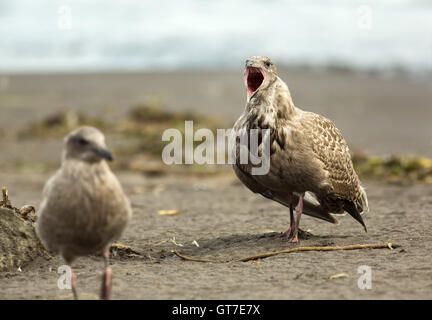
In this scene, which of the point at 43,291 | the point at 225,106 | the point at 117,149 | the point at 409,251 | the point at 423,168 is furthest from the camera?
the point at 225,106

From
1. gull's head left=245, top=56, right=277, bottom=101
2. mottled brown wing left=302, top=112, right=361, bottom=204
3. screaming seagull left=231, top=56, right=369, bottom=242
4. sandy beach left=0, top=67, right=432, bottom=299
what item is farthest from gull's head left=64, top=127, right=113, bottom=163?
mottled brown wing left=302, top=112, right=361, bottom=204

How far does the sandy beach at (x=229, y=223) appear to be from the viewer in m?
5.54

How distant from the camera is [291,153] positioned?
6594mm

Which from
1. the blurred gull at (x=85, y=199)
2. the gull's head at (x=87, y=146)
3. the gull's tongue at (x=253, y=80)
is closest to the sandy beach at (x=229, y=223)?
the blurred gull at (x=85, y=199)

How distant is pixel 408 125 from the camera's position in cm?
1809

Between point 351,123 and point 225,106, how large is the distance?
4.44 meters

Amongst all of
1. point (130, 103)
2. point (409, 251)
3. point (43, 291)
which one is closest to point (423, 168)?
point (409, 251)

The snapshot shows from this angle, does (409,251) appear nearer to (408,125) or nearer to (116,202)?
(116,202)

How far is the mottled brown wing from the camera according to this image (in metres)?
6.82

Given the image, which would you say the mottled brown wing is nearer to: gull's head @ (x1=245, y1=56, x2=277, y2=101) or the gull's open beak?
gull's head @ (x1=245, y1=56, x2=277, y2=101)

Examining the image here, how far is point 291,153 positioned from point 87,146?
2.39 m

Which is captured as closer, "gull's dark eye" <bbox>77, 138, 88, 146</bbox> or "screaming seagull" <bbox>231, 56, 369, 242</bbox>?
"gull's dark eye" <bbox>77, 138, 88, 146</bbox>

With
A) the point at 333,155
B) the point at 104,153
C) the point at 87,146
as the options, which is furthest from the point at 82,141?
the point at 333,155

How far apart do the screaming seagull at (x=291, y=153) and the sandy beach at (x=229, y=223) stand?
0.45 m
